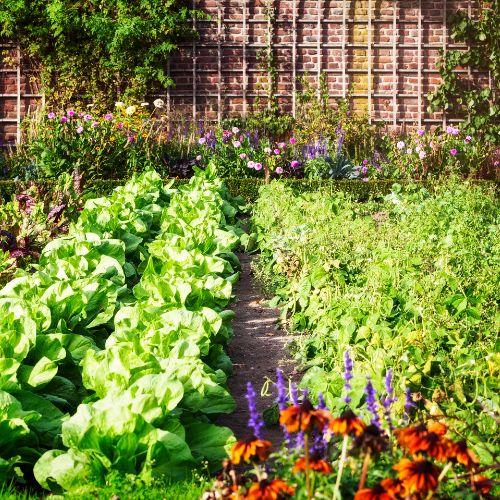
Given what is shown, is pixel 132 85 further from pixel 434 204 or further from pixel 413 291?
pixel 413 291

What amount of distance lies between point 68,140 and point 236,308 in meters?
5.33

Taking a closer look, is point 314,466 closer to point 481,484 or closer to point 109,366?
point 481,484

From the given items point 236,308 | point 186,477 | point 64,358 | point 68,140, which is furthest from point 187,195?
point 186,477

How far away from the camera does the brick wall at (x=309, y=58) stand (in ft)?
41.0

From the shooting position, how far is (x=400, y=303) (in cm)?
391

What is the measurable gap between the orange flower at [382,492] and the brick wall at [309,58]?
11.1 meters

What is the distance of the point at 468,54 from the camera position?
12594mm

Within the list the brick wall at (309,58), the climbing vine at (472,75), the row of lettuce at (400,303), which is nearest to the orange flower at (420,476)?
the row of lettuce at (400,303)

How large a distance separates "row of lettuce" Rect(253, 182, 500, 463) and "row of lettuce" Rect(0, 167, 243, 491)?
18.4 inches

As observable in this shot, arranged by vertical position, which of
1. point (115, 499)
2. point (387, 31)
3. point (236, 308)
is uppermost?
point (387, 31)

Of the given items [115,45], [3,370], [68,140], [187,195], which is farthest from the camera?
[115,45]

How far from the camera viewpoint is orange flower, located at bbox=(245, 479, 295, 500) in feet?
5.12

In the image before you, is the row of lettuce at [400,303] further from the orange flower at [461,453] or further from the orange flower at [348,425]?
the orange flower at [348,425]

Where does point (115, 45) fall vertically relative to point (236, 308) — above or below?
above
